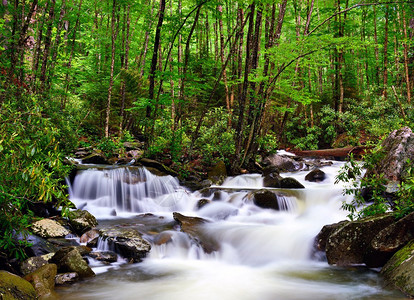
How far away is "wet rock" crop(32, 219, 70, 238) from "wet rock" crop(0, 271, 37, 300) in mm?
2059

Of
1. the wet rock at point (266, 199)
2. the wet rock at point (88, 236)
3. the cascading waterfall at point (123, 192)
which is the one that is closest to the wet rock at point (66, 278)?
the wet rock at point (88, 236)

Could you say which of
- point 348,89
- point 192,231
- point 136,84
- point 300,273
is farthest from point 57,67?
point 348,89

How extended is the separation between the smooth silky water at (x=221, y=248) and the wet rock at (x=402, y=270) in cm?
15

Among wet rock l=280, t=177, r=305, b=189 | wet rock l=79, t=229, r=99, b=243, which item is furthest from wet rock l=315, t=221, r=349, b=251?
wet rock l=79, t=229, r=99, b=243

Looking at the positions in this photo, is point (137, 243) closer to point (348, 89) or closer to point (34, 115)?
point (34, 115)

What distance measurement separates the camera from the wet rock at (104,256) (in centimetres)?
540

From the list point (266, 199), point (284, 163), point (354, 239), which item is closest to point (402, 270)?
point (354, 239)

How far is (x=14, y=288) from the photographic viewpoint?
352 centimetres

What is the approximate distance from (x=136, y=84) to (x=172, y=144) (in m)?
6.06

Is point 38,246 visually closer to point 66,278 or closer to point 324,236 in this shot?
point 66,278

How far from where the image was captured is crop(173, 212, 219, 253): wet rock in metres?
6.36

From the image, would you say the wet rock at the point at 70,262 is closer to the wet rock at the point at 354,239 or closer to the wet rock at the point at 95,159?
the wet rock at the point at 354,239

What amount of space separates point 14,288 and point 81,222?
293 centimetres

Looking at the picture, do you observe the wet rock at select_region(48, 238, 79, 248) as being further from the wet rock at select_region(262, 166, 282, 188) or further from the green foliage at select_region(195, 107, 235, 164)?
the green foliage at select_region(195, 107, 235, 164)
